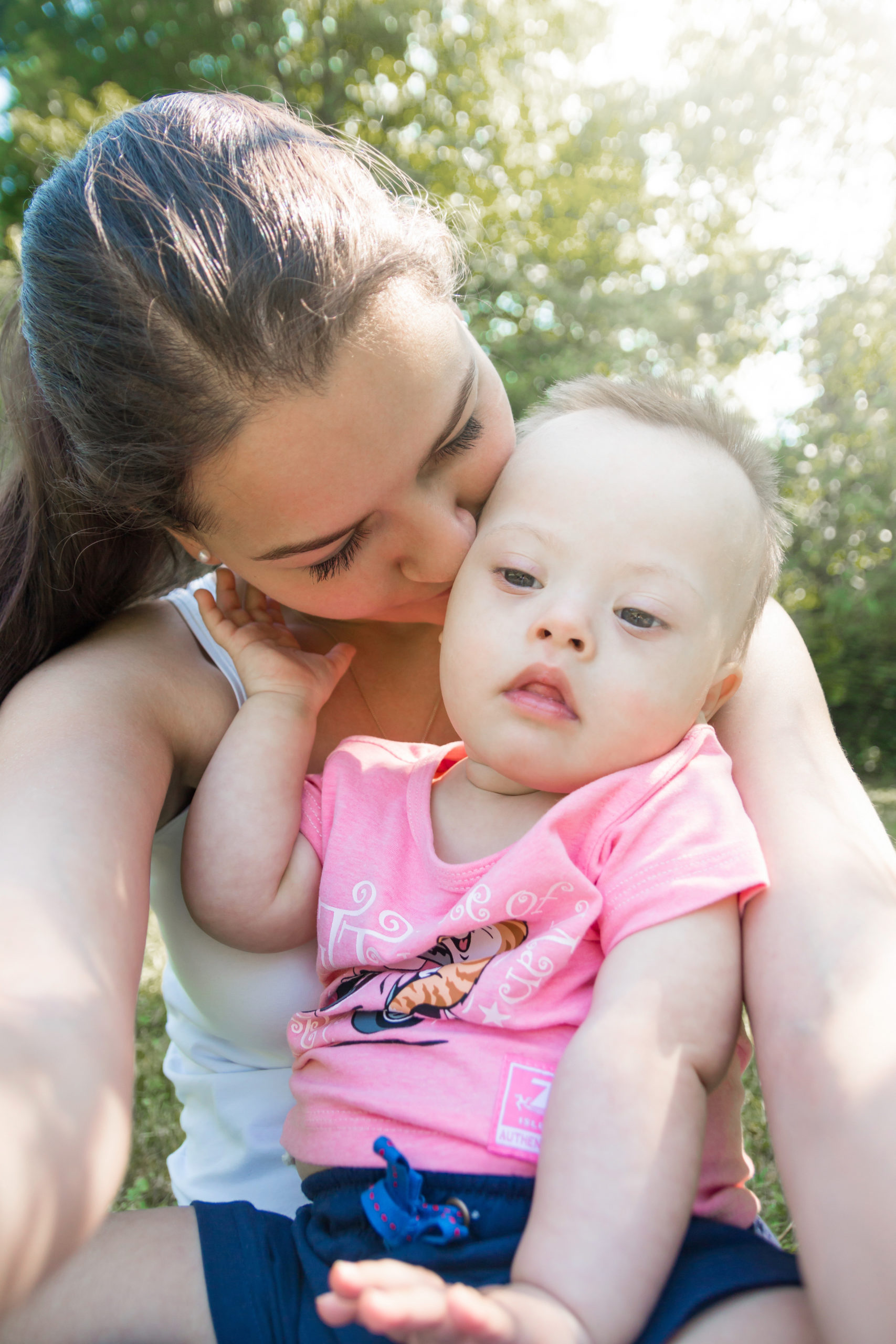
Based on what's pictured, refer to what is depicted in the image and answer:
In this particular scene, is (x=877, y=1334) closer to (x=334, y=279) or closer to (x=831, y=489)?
(x=334, y=279)

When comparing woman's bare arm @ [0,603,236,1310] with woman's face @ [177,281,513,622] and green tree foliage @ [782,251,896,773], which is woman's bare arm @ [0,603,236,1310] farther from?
green tree foliage @ [782,251,896,773]

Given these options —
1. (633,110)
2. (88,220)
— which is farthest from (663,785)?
(633,110)

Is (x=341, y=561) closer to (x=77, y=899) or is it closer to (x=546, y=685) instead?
(x=546, y=685)

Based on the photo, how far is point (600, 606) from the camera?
1.68 meters

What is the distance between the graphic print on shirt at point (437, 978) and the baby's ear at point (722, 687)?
568mm

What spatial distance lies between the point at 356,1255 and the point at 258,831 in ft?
2.22

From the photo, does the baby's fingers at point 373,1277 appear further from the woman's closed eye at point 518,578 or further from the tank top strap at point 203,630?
the tank top strap at point 203,630

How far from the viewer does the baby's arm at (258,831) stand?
175 centimetres

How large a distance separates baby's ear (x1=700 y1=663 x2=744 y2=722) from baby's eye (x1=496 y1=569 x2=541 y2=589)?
388 millimetres

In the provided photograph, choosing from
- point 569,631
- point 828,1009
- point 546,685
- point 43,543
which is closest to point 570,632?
point 569,631

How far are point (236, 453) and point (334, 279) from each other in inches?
12.9

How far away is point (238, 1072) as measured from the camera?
210cm

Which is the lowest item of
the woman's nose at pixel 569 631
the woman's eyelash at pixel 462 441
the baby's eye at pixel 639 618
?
the woman's nose at pixel 569 631

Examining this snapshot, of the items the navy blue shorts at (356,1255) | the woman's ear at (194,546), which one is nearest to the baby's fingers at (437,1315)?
the navy blue shorts at (356,1255)
